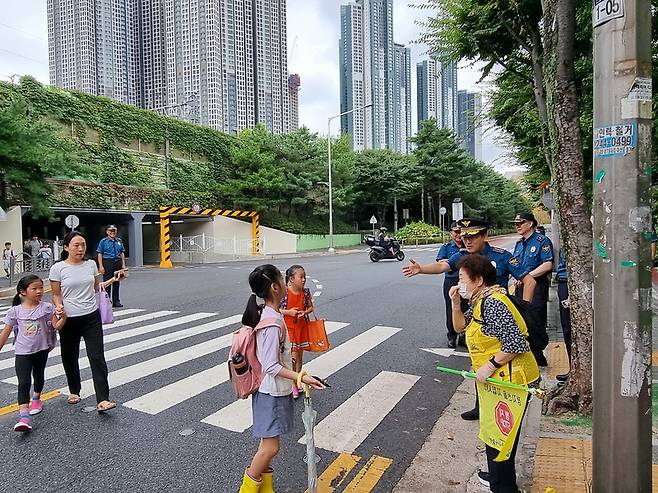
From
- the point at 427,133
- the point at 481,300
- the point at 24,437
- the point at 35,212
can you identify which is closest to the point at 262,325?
the point at 481,300

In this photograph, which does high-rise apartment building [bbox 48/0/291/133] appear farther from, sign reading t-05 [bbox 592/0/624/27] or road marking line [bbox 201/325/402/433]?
sign reading t-05 [bbox 592/0/624/27]

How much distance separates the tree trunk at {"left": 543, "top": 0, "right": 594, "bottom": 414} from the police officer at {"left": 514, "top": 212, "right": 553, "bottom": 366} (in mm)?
1299

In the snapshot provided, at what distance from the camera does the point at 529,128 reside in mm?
10289

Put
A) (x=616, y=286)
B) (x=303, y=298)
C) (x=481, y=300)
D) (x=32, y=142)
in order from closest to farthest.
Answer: (x=616, y=286), (x=481, y=300), (x=303, y=298), (x=32, y=142)

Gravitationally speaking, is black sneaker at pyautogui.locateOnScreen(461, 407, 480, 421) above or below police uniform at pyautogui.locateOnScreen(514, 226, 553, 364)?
below

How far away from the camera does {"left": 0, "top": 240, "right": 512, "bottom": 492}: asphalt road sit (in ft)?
11.1

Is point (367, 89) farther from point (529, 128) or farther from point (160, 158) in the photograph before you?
point (529, 128)

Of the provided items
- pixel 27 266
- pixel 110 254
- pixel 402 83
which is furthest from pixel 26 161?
pixel 402 83

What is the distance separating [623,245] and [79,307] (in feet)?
14.2

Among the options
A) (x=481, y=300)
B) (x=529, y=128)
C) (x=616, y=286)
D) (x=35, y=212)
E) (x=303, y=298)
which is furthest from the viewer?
(x=35, y=212)

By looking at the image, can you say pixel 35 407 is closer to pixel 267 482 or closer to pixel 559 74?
pixel 267 482

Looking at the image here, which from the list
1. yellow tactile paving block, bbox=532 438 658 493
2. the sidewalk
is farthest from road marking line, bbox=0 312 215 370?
yellow tactile paving block, bbox=532 438 658 493

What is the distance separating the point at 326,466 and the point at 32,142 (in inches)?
722

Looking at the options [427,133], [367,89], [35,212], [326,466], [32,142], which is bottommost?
[326,466]
